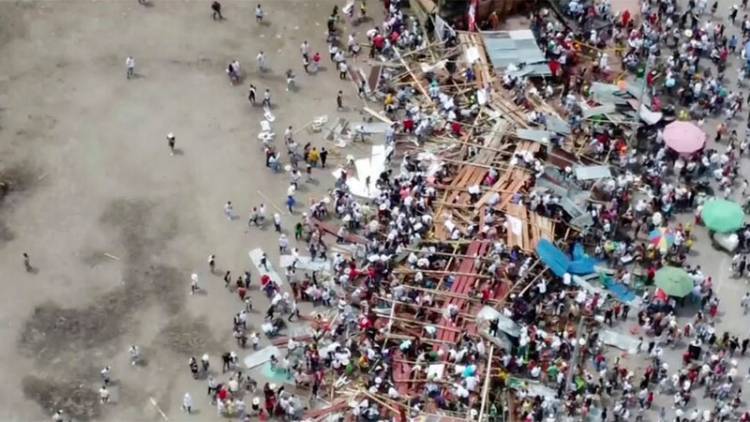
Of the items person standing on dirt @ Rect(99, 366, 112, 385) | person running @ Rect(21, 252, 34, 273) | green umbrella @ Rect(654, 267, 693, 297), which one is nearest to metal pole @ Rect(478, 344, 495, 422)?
green umbrella @ Rect(654, 267, 693, 297)

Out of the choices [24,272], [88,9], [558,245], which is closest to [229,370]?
[24,272]

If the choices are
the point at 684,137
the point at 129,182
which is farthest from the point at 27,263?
the point at 684,137

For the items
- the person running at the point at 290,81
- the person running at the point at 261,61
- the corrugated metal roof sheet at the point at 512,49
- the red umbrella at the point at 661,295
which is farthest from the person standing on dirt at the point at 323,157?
the red umbrella at the point at 661,295

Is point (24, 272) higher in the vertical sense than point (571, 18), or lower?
lower

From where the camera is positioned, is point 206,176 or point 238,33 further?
point 238,33

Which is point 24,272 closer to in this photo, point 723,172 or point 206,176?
point 206,176

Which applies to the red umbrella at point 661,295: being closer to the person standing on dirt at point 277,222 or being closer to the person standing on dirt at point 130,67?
the person standing on dirt at point 277,222
